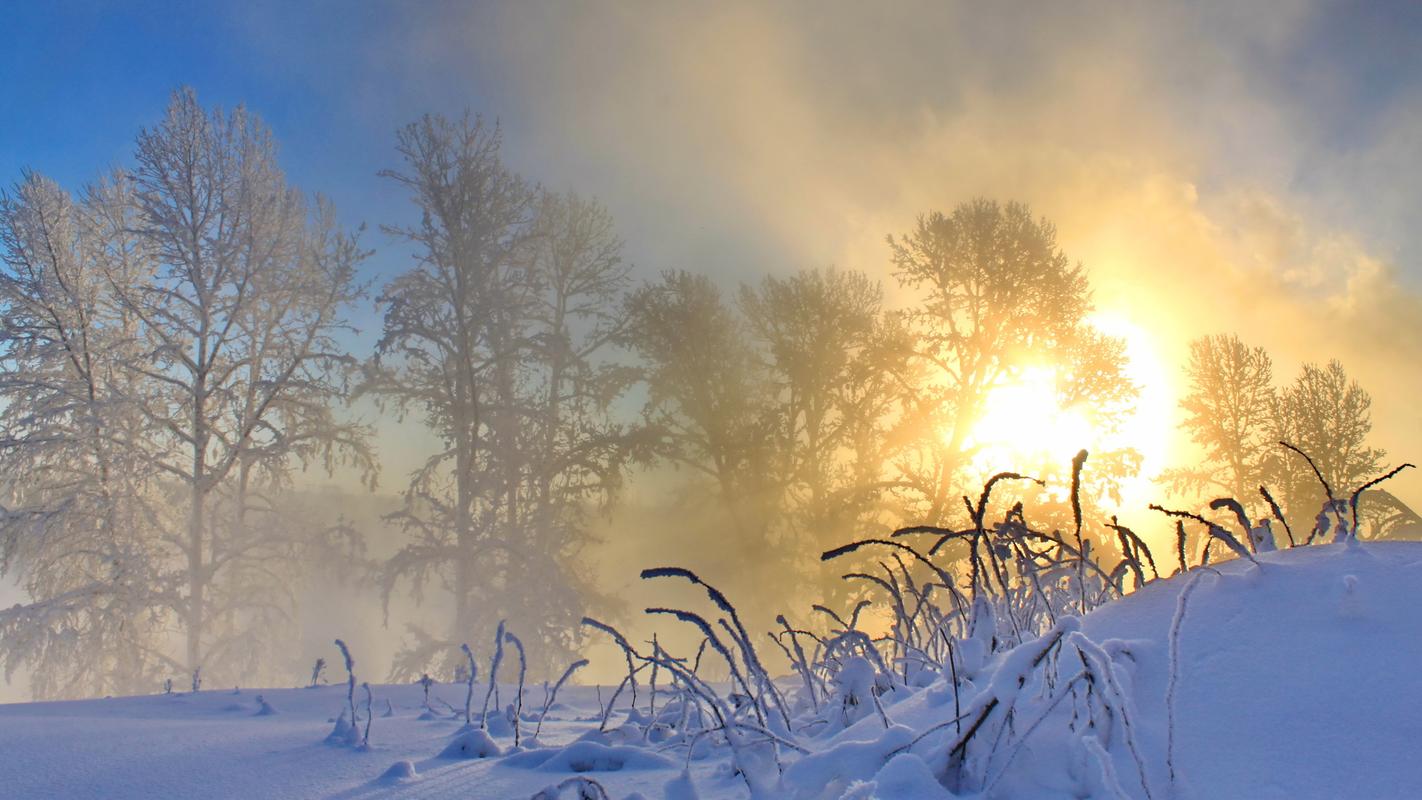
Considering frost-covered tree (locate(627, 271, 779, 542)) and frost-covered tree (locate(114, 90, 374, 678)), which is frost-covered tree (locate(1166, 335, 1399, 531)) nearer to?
frost-covered tree (locate(627, 271, 779, 542))

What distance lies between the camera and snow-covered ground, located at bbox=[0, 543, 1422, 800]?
0.90m

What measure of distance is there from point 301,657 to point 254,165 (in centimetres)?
1121

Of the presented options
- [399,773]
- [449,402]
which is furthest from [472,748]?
[449,402]

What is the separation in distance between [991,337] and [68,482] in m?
15.7

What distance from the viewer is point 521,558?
14.0m

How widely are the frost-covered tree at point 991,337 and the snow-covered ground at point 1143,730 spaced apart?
41.4ft

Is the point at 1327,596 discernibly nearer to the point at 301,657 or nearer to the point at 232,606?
the point at 232,606

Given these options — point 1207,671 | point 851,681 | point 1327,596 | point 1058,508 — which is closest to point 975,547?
point 1207,671

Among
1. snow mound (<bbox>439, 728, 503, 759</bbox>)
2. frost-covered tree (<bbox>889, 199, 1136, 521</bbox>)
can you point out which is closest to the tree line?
frost-covered tree (<bbox>889, 199, 1136, 521</bbox>)

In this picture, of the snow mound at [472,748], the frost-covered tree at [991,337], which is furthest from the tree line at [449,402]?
the snow mound at [472,748]

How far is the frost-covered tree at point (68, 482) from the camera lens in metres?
12.2

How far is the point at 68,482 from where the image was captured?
41.1 feet

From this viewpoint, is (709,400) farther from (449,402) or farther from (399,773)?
(399,773)

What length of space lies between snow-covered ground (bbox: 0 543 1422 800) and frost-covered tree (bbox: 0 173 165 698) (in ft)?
43.8
